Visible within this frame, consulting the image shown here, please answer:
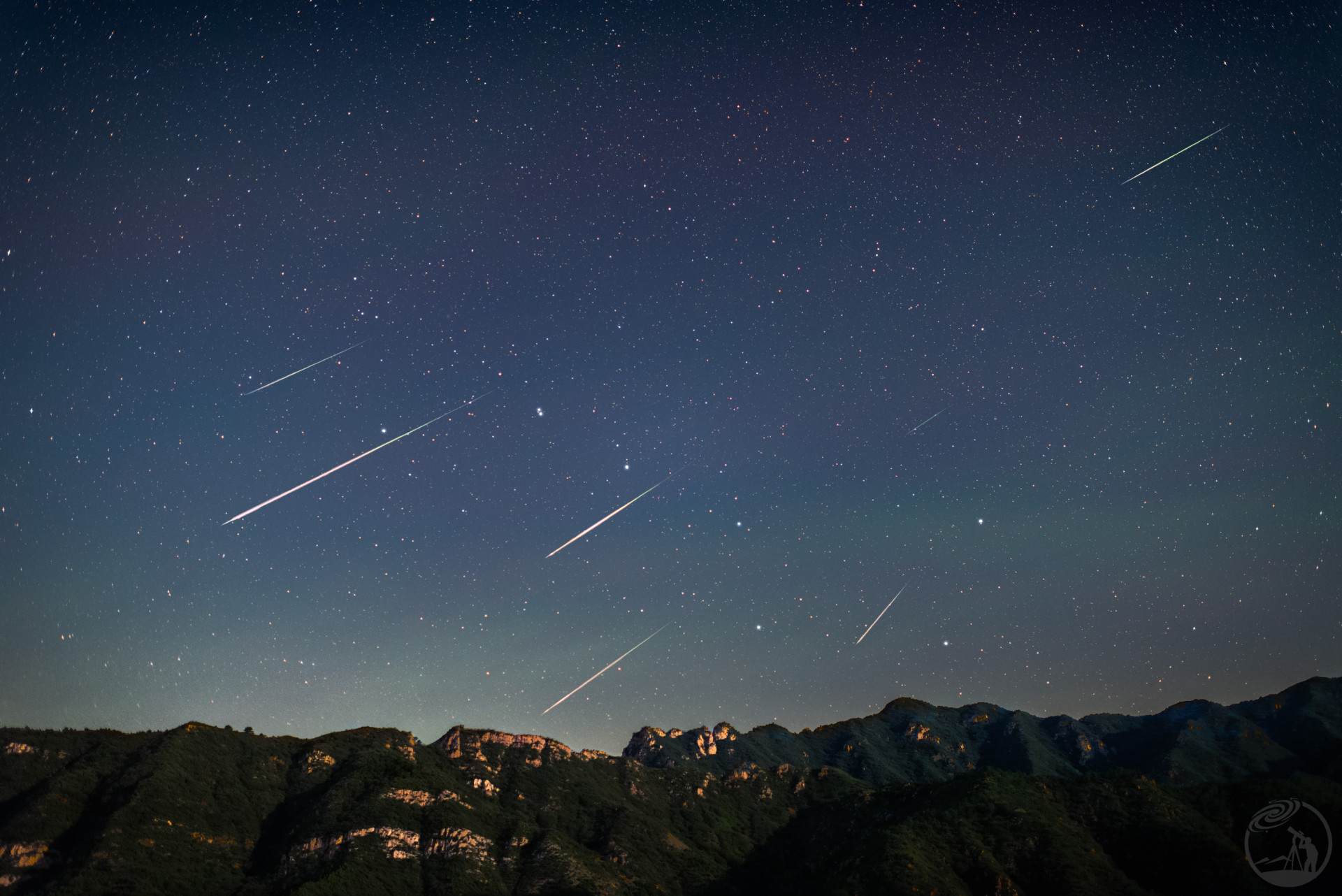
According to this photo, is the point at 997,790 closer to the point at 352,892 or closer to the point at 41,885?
the point at 352,892

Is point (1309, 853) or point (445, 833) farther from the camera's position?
point (445, 833)

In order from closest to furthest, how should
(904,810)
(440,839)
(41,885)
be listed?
(41,885) → (440,839) → (904,810)

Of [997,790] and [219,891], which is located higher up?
[219,891]

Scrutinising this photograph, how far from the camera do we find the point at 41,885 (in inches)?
5015

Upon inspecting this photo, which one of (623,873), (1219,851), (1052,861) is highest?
(623,873)

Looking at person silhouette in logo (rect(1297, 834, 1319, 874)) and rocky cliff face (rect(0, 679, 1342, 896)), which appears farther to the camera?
person silhouette in logo (rect(1297, 834, 1319, 874))

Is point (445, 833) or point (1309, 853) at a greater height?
point (445, 833)

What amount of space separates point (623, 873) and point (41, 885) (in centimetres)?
11375

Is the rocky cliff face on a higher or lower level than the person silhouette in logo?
higher

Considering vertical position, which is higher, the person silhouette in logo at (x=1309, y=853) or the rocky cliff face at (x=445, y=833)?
the rocky cliff face at (x=445, y=833)

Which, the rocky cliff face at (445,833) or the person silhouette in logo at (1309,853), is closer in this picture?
the rocky cliff face at (445,833)

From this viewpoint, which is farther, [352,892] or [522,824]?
[522,824]

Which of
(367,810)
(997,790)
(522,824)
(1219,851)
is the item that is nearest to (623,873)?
(522,824)

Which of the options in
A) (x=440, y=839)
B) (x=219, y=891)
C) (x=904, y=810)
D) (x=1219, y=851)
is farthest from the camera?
(x=904, y=810)
